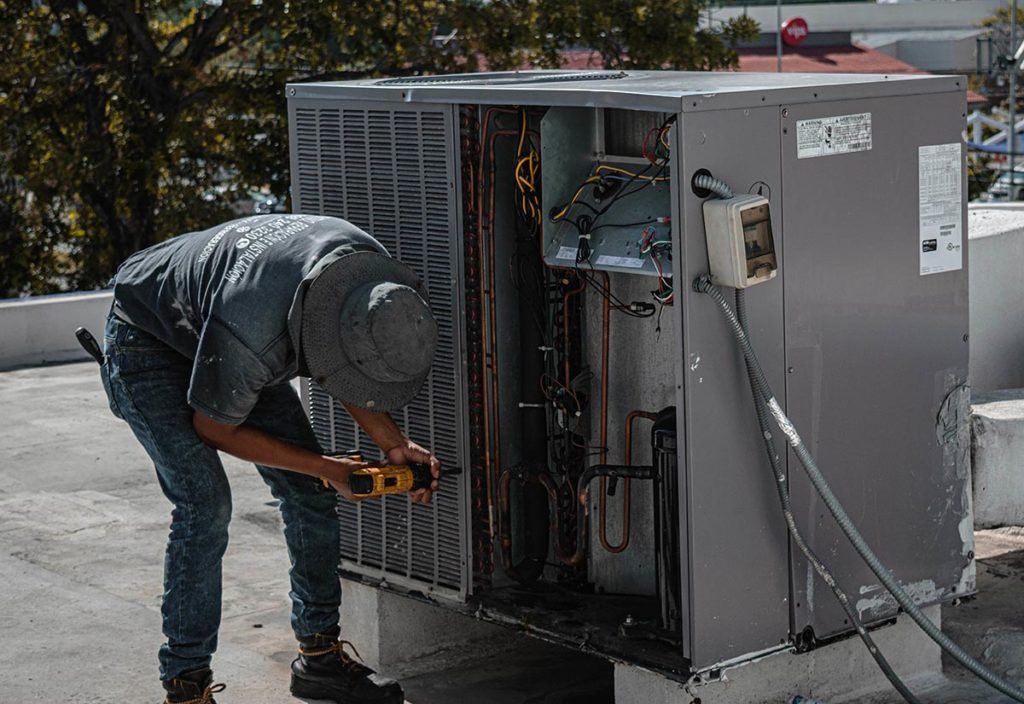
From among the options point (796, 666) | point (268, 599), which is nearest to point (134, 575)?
point (268, 599)

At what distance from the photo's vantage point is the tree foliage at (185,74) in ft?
41.7

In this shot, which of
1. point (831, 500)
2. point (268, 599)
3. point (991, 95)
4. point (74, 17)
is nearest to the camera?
point (831, 500)

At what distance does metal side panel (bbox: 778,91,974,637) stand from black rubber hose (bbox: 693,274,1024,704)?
13 centimetres

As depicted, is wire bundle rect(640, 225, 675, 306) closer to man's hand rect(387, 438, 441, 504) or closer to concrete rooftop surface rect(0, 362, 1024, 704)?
man's hand rect(387, 438, 441, 504)

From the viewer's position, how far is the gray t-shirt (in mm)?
3818

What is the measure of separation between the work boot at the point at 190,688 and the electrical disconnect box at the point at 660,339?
30.1 inches

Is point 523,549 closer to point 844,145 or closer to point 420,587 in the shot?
point 420,587

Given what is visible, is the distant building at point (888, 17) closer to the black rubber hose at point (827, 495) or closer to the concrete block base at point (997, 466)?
the concrete block base at point (997, 466)

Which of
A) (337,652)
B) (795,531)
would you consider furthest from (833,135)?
(337,652)

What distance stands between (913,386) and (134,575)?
3.09 m

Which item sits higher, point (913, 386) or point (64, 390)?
point (913, 386)

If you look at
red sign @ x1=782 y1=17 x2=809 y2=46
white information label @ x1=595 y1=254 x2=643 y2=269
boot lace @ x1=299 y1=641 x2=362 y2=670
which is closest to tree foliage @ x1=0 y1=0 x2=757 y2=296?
boot lace @ x1=299 y1=641 x2=362 y2=670

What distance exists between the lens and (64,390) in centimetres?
919

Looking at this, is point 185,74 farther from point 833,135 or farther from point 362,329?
point 833,135
